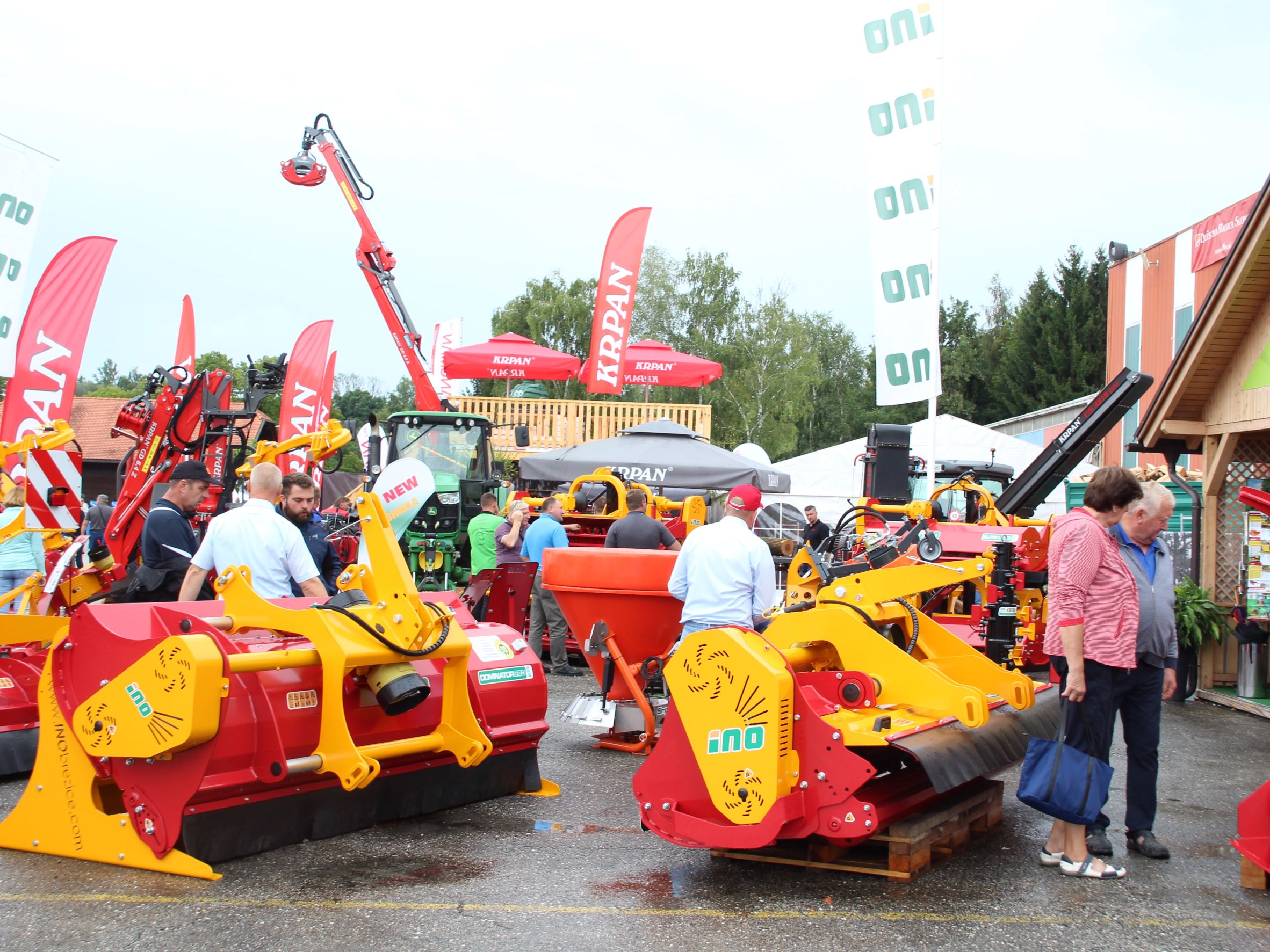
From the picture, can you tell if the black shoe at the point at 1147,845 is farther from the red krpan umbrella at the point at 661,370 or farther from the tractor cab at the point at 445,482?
the red krpan umbrella at the point at 661,370

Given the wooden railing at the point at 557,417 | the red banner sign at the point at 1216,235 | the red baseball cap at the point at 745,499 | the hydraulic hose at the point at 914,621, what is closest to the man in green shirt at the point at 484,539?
the red baseball cap at the point at 745,499

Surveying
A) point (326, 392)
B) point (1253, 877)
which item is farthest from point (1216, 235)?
point (1253, 877)

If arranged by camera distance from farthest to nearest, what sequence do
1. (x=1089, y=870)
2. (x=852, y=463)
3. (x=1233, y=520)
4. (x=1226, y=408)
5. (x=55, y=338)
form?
(x=852, y=463), (x=55, y=338), (x=1233, y=520), (x=1226, y=408), (x=1089, y=870)

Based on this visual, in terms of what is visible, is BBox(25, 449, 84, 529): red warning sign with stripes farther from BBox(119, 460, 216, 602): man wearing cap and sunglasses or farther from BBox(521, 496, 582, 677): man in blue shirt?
BBox(521, 496, 582, 677): man in blue shirt

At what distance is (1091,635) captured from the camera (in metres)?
4.86

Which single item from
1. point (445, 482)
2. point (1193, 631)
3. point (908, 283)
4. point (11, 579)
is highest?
point (908, 283)

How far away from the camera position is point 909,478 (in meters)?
13.3

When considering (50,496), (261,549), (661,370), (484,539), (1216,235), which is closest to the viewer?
(261,549)

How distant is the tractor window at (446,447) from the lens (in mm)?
14242

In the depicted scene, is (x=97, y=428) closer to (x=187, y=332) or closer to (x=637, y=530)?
(x=187, y=332)

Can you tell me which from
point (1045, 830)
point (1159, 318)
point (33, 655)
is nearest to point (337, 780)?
point (33, 655)

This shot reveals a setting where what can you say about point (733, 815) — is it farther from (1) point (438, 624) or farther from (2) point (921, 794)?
(1) point (438, 624)

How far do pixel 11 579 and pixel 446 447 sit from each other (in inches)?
265

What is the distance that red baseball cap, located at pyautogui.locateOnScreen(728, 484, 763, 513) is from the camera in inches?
247
